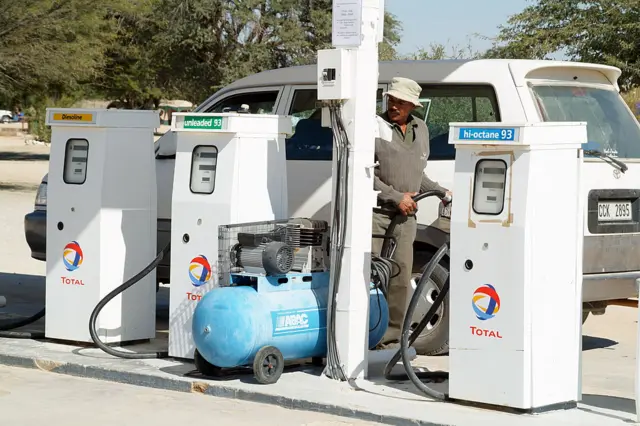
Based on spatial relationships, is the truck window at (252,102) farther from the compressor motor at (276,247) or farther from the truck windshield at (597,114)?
the truck windshield at (597,114)

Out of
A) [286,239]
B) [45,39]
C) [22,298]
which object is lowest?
[22,298]

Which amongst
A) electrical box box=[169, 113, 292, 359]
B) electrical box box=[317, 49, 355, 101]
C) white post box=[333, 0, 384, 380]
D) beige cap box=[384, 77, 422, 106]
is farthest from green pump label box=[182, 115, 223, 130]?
beige cap box=[384, 77, 422, 106]

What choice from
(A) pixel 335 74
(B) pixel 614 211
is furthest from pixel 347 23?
(B) pixel 614 211

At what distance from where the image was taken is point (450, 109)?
929cm

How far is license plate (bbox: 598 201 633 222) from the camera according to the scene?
8.50m

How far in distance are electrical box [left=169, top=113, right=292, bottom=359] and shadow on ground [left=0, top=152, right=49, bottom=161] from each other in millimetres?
37940

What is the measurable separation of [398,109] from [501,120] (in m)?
0.80

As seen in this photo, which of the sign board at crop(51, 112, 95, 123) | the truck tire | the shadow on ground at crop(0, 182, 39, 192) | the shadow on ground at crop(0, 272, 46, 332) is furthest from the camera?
the shadow on ground at crop(0, 182, 39, 192)

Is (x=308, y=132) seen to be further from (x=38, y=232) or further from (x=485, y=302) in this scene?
(x=485, y=302)

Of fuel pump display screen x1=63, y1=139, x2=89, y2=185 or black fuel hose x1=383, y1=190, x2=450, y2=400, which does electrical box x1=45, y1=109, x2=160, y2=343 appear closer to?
fuel pump display screen x1=63, y1=139, x2=89, y2=185

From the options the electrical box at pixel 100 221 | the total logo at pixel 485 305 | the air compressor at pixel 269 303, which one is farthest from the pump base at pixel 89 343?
the total logo at pixel 485 305

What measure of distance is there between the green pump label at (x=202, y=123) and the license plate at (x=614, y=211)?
2.78m

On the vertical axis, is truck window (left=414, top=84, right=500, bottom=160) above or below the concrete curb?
above

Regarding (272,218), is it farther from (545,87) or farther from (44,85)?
(44,85)
